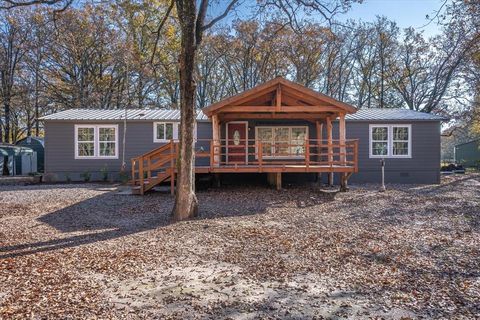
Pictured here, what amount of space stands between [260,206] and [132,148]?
8724mm

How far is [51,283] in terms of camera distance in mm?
3646

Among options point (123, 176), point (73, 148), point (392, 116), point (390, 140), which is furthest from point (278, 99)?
point (73, 148)

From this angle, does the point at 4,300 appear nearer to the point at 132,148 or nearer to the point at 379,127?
the point at 132,148

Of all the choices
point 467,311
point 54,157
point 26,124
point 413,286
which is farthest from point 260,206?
point 26,124

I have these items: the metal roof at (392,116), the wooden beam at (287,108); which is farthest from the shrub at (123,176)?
the metal roof at (392,116)

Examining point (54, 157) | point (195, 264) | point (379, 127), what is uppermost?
point (379, 127)

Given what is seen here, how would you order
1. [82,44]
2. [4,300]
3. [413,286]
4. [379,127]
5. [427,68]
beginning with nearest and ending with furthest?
[4,300]
[413,286]
[379,127]
[82,44]
[427,68]

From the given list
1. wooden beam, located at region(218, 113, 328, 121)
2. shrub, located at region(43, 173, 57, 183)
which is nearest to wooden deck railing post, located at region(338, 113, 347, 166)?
wooden beam, located at region(218, 113, 328, 121)

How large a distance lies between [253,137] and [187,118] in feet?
26.0

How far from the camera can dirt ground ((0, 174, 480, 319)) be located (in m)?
3.10

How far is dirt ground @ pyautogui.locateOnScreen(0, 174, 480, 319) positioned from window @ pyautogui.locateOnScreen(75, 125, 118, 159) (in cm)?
703

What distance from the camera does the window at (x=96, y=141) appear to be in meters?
15.2

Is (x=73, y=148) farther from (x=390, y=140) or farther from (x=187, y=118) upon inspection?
(x=390, y=140)

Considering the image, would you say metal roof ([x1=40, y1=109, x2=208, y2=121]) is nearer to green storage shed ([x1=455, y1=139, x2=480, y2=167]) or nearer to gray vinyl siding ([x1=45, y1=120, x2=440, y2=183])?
gray vinyl siding ([x1=45, y1=120, x2=440, y2=183])
